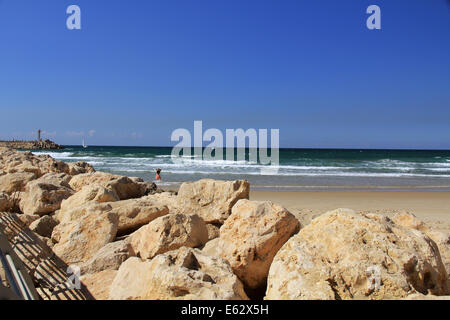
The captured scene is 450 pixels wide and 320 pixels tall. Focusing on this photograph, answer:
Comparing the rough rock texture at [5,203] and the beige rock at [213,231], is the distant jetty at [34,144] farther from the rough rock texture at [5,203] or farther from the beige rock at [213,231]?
the beige rock at [213,231]

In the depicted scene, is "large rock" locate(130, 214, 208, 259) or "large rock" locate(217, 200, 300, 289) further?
"large rock" locate(130, 214, 208, 259)

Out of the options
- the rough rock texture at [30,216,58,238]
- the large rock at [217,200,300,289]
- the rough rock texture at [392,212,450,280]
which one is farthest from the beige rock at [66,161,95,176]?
the rough rock texture at [392,212,450,280]

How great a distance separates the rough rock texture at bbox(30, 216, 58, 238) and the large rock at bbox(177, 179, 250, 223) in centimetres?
187

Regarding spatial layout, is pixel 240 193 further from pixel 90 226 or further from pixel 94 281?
pixel 94 281

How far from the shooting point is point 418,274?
7.54 ft

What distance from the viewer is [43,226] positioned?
16.0ft

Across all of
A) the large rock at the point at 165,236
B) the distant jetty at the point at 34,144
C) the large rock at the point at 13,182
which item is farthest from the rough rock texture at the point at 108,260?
the distant jetty at the point at 34,144

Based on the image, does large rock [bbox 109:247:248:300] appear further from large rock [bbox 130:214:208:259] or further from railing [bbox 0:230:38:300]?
large rock [bbox 130:214:208:259]

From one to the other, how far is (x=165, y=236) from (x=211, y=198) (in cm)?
174

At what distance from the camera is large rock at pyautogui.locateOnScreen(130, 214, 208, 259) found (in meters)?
3.44

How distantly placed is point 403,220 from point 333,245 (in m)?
1.66

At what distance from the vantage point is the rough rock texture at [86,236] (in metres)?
3.82

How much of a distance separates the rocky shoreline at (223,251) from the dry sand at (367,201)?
17.9ft

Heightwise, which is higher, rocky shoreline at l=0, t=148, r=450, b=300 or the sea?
rocky shoreline at l=0, t=148, r=450, b=300
